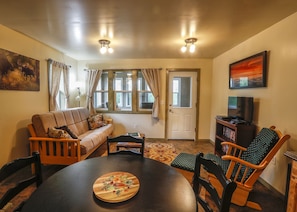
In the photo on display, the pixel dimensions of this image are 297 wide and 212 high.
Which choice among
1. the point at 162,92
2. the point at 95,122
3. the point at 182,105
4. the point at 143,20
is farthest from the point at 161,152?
the point at 143,20

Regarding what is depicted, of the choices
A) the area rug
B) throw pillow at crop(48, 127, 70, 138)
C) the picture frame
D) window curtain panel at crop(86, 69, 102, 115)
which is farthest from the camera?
window curtain panel at crop(86, 69, 102, 115)

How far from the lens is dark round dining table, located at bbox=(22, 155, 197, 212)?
0.94 metres

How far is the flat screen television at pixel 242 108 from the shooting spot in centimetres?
279

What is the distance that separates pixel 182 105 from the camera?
4883 millimetres

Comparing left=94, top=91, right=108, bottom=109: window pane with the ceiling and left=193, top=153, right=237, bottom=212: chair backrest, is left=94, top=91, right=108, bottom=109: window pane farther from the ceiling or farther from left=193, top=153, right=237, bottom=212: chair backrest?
left=193, top=153, right=237, bottom=212: chair backrest

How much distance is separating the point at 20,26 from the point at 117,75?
261cm

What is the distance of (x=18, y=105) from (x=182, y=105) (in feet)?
12.4

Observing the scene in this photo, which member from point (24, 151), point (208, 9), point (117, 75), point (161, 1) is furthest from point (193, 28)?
point (24, 151)

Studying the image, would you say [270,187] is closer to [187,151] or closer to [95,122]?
[187,151]

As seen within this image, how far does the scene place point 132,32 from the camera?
2848mm

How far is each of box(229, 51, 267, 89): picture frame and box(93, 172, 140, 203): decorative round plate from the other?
98.4 inches

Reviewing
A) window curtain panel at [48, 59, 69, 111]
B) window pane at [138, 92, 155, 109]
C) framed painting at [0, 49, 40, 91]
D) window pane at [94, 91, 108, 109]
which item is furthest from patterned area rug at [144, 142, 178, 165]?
framed painting at [0, 49, 40, 91]

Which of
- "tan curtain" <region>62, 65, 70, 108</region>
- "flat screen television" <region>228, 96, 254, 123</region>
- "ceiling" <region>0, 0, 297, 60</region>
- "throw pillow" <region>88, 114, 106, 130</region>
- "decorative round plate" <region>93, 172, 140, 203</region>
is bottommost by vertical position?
"throw pillow" <region>88, 114, 106, 130</region>

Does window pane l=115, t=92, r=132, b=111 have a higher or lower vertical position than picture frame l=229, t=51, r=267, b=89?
lower
